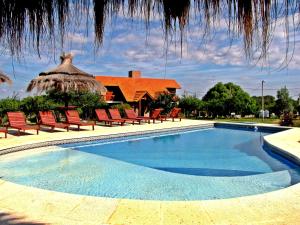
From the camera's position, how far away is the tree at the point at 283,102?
26.5 m

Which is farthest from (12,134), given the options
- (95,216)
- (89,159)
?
(95,216)

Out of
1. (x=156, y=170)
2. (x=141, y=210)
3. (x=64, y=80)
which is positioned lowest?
(x=156, y=170)

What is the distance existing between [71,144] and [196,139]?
5772 mm

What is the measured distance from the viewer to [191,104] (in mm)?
24875

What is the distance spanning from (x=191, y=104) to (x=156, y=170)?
55.7ft

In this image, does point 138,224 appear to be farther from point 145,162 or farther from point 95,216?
point 145,162

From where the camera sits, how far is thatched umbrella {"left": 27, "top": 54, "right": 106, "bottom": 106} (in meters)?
15.2

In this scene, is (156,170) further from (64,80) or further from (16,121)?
(64,80)

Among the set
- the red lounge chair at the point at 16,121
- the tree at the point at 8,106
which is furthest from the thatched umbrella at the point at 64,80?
the red lounge chair at the point at 16,121

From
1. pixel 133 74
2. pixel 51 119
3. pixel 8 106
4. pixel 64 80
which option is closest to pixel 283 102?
pixel 133 74

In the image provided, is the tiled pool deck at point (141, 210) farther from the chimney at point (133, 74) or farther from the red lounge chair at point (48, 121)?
the chimney at point (133, 74)

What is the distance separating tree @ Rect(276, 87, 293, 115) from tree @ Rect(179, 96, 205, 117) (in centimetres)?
729

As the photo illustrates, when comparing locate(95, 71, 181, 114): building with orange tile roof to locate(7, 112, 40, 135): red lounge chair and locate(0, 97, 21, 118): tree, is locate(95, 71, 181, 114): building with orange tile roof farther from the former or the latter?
locate(7, 112, 40, 135): red lounge chair

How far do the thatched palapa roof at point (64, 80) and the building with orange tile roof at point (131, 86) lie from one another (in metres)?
9.74
